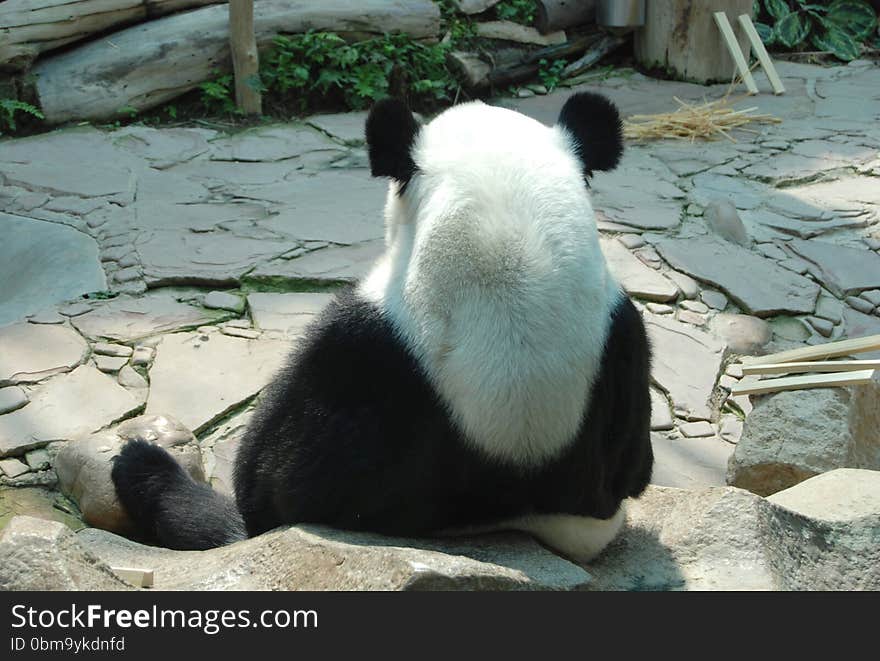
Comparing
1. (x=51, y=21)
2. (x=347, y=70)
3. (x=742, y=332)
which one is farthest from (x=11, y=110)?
(x=742, y=332)

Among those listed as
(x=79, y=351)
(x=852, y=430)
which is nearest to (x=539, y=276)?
(x=852, y=430)

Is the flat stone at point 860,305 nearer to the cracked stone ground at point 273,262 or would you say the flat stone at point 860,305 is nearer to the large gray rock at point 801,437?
the cracked stone ground at point 273,262

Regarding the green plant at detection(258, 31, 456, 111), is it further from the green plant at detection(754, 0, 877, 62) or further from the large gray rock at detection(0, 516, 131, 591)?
the large gray rock at detection(0, 516, 131, 591)

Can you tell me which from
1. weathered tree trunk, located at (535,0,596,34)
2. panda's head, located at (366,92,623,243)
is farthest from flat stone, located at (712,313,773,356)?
weathered tree trunk, located at (535,0,596,34)

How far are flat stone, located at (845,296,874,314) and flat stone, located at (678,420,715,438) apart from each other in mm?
1419

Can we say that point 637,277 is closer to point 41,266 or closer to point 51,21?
point 41,266

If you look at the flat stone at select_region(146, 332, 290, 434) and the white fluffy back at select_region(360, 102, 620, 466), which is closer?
the white fluffy back at select_region(360, 102, 620, 466)

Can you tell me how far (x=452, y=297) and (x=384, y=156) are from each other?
46 centimetres

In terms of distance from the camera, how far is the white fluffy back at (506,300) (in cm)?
231

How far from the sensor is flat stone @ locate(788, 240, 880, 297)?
517cm

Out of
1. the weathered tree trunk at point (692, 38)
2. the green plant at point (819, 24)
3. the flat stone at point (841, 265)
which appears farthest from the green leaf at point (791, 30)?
the flat stone at point (841, 265)

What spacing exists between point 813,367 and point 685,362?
2.28 feet

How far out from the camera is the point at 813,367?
3.86 m
